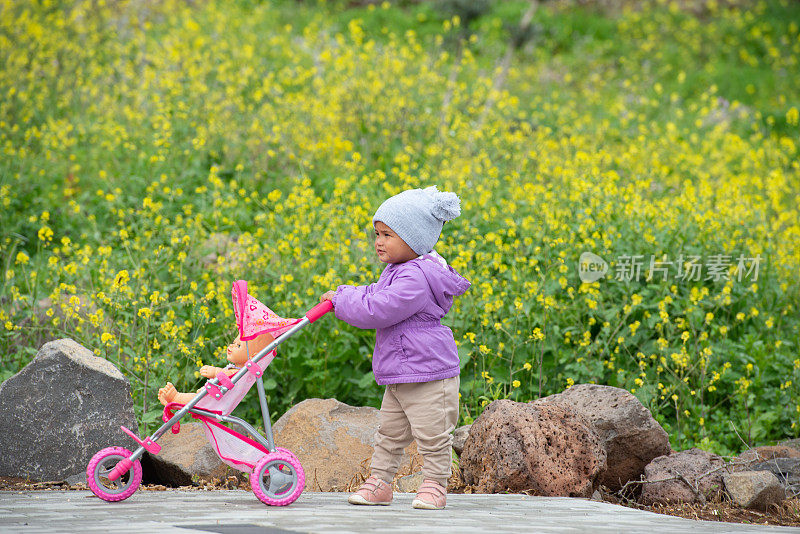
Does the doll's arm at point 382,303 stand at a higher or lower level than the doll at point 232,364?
higher

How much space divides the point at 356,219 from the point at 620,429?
8.14 ft

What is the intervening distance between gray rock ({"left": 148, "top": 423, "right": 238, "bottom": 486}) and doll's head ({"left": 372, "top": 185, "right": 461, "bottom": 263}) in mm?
1465

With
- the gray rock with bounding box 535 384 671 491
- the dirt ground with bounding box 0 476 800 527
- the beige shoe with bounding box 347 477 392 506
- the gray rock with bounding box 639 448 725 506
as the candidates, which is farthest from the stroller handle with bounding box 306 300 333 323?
the gray rock with bounding box 639 448 725 506

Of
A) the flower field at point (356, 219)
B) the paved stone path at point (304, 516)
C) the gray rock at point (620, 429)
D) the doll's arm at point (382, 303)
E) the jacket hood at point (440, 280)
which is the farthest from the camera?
the flower field at point (356, 219)

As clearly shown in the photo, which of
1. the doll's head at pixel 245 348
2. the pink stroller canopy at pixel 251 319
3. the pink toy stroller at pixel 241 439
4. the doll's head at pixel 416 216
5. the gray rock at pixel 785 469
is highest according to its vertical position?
the doll's head at pixel 416 216

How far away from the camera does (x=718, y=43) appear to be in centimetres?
1509

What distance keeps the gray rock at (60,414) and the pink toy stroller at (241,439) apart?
27.2 inches

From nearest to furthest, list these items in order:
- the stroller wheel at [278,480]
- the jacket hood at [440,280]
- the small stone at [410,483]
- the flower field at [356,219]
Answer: the stroller wheel at [278,480], the jacket hood at [440,280], the small stone at [410,483], the flower field at [356,219]

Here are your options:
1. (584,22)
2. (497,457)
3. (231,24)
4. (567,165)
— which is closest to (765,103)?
(584,22)

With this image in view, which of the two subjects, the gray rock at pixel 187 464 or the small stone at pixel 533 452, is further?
the gray rock at pixel 187 464

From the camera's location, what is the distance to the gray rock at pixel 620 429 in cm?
390

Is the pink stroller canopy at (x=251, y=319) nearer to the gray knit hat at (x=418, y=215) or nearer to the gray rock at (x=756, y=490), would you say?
the gray knit hat at (x=418, y=215)

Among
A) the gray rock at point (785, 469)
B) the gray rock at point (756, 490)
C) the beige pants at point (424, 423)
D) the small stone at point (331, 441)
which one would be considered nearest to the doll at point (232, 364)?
the beige pants at point (424, 423)

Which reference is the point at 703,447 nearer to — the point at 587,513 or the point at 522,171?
the point at 587,513
